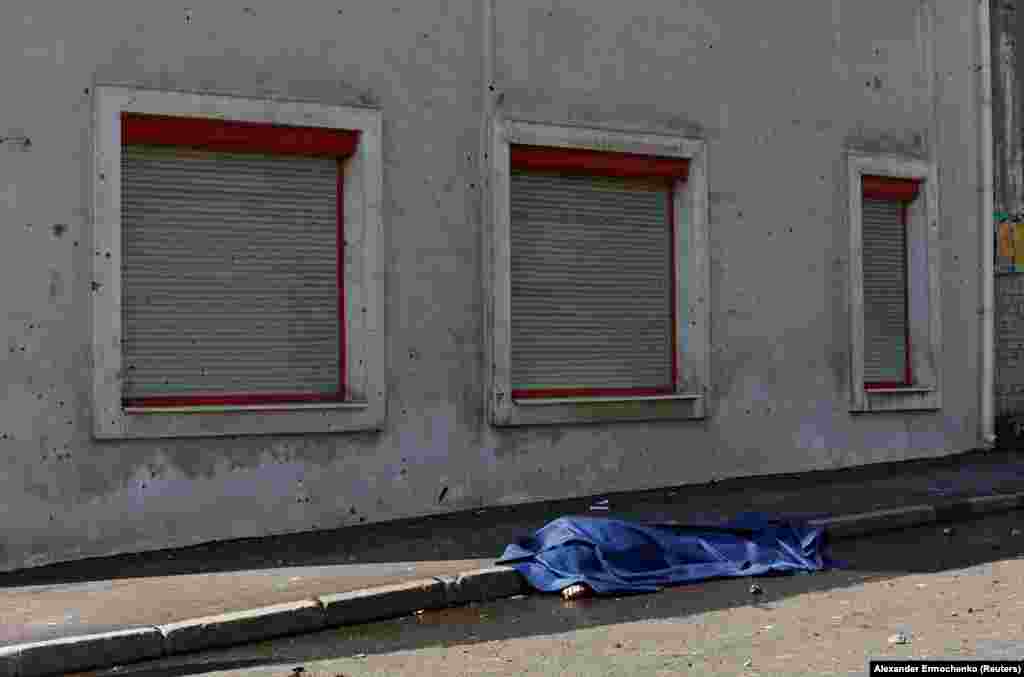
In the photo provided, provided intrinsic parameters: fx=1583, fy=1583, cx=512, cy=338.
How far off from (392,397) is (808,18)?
21.1 feet

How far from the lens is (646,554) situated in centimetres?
1054

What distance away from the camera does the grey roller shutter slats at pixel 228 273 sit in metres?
12.1

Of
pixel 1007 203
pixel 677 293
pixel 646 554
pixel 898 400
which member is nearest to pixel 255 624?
pixel 646 554

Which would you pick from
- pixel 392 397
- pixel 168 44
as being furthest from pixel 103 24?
pixel 392 397

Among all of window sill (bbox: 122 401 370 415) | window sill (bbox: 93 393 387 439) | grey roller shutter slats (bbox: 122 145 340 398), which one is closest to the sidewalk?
window sill (bbox: 93 393 387 439)

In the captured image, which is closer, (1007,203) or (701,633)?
(701,633)

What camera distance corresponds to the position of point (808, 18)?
16391mm

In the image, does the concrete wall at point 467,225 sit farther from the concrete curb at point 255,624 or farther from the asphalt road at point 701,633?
the asphalt road at point 701,633

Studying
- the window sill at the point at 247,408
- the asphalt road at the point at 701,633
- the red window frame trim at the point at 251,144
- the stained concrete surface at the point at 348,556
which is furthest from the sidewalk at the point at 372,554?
the red window frame trim at the point at 251,144

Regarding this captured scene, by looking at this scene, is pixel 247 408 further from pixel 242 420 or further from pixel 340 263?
pixel 340 263

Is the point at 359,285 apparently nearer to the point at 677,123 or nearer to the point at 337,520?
the point at 337,520

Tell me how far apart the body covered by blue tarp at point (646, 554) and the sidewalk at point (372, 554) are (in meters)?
0.29

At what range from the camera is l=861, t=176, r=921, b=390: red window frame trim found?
672 inches

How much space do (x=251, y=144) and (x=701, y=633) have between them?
605cm
